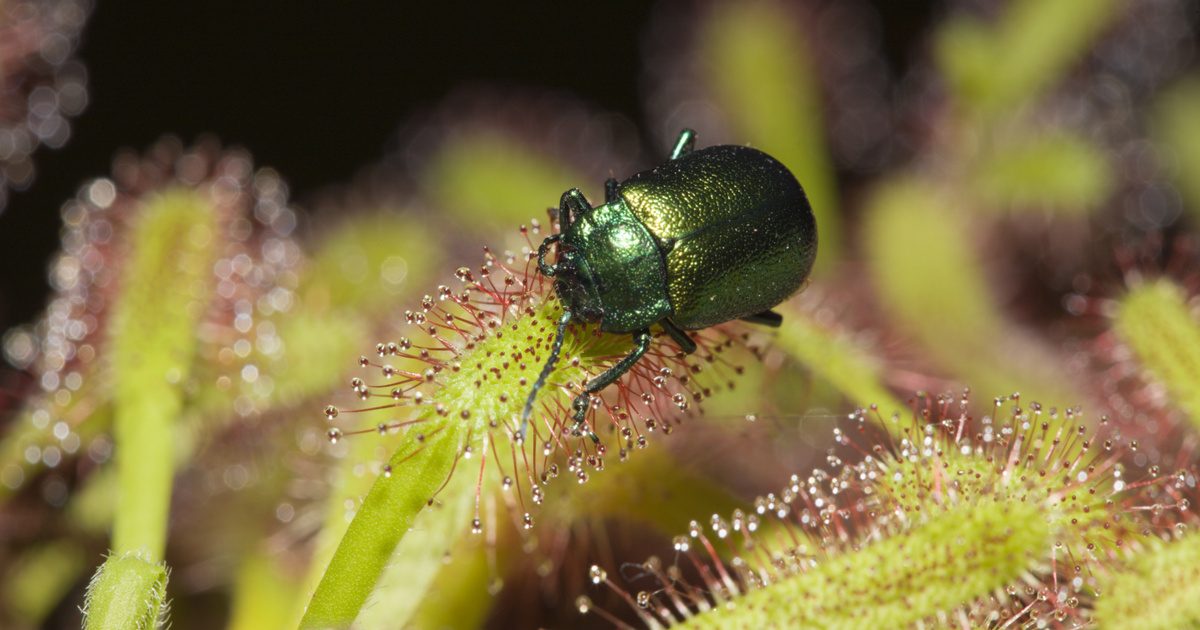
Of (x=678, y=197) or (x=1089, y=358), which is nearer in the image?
(x=678, y=197)

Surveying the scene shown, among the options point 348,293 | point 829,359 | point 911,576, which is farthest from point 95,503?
point 911,576

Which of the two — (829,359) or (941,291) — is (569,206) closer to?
(829,359)

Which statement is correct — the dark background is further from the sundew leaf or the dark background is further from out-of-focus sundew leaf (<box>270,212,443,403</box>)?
the sundew leaf

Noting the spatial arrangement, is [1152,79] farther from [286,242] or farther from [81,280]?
[81,280]

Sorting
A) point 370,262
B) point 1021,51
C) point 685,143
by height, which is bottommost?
point 685,143

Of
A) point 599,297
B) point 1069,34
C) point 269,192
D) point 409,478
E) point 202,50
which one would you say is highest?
point 202,50

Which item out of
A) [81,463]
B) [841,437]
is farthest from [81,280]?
[841,437]

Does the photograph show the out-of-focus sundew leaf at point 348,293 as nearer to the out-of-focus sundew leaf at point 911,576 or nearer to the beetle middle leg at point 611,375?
the beetle middle leg at point 611,375
